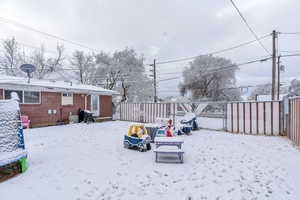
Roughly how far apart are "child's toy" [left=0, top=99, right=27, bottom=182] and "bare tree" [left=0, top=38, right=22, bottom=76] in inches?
836

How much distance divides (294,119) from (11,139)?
811 centimetres

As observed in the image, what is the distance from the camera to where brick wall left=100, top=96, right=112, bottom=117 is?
13.0 metres

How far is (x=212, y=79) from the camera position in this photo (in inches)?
874

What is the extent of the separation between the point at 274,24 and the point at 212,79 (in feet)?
43.3

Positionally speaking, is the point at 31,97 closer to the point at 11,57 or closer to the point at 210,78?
the point at 11,57

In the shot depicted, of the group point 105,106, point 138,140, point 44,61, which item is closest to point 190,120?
point 138,140

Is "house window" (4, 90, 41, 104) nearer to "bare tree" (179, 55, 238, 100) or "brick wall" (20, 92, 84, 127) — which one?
"brick wall" (20, 92, 84, 127)

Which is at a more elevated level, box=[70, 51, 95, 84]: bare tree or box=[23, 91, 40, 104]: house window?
box=[70, 51, 95, 84]: bare tree

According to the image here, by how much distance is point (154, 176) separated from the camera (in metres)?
3.12

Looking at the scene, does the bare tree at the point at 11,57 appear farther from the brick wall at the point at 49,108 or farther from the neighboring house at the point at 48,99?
the brick wall at the point at 49,108

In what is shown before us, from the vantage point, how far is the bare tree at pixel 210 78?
2192 centimetres

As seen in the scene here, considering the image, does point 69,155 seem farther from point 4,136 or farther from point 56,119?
point 56,119

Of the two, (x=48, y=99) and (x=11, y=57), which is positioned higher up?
(x=11, y=57)

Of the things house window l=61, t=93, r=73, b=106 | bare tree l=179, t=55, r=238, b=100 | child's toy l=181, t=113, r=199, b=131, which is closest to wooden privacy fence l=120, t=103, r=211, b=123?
child's toy l=181, t=113, r=199, b=131
